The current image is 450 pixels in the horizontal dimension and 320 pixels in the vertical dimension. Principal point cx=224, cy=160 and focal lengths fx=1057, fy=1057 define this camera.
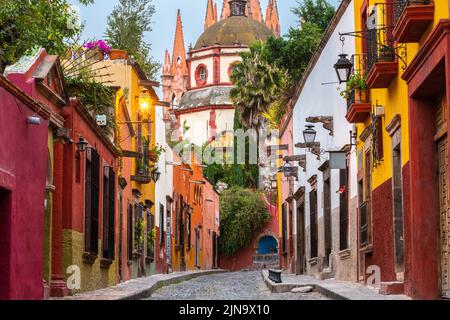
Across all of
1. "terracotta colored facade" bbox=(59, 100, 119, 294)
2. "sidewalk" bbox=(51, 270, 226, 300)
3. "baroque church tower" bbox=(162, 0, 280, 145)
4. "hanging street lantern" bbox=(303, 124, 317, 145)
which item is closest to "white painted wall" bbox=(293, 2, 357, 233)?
"hanging street lantern" bbox=(303, 124, 317, 145)

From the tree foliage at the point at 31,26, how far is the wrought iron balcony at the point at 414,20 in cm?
727

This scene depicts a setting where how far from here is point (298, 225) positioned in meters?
32.8

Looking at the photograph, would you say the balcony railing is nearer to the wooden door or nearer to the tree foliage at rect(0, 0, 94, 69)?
the wooden door

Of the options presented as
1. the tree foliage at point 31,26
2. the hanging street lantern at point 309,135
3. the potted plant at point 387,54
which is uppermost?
the tree foliage at point 31,26

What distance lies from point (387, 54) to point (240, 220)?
48403mm

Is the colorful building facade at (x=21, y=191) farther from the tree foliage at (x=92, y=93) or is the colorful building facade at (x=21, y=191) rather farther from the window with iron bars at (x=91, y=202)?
the tree foliage at (x=92, y=93)

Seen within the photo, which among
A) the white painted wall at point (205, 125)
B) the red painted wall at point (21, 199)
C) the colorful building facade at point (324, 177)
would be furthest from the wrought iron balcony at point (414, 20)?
the white painted wall at point (205, 125)

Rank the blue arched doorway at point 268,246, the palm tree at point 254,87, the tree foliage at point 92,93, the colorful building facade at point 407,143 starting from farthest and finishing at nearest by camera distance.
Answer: the blue arched doorway at point 268,246
the palm tree at point 254,87
the tree foliage at point 92,93
the colorful building facade at point 407,143

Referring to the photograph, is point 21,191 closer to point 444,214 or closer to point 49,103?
point 49,103

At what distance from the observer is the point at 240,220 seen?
6366cm

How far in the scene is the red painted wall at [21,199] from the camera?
498 inches

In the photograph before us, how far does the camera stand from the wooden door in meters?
13.1

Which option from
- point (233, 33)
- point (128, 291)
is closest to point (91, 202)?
point (128, 291)

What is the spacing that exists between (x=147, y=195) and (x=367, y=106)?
1509 cm
